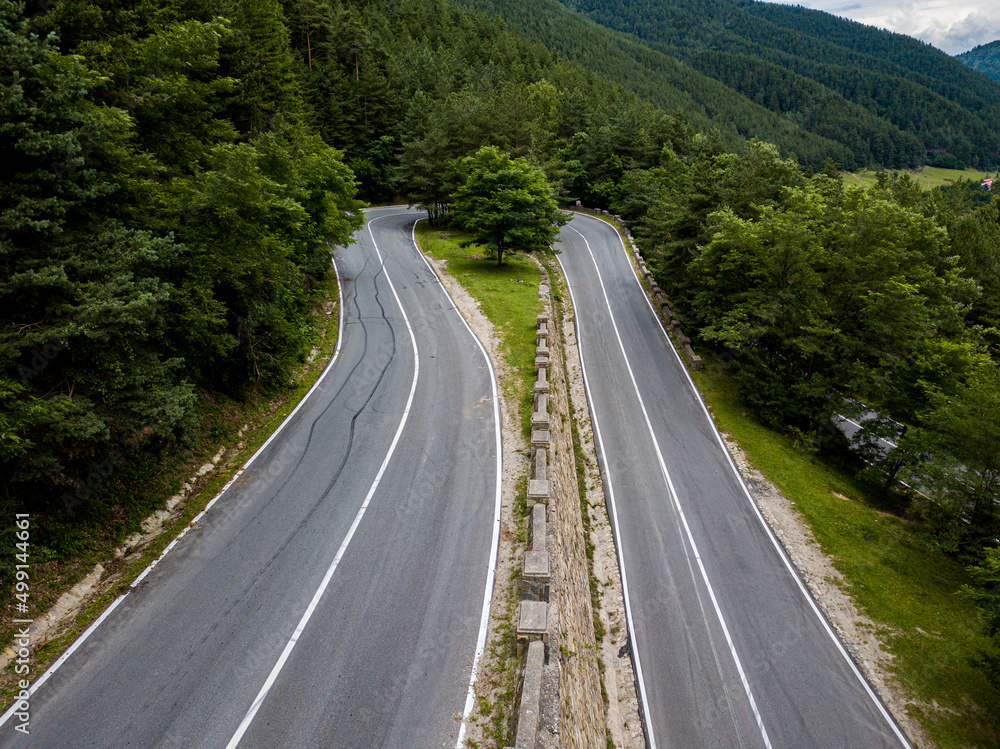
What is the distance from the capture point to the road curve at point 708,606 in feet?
37.2

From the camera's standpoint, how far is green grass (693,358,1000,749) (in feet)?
39.4

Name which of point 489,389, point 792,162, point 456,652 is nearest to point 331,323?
point 489,389

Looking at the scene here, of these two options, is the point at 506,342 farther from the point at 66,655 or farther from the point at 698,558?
the point at 66,655

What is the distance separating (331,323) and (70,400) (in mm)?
16305

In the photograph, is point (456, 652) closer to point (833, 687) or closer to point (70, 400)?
point (70, 400)

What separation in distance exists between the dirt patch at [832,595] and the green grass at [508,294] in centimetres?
932

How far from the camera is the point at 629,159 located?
5744 cm

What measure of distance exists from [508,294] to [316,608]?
22459mm

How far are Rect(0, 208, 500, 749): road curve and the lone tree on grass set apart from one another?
18702mm

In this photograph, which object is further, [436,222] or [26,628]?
[436,222]

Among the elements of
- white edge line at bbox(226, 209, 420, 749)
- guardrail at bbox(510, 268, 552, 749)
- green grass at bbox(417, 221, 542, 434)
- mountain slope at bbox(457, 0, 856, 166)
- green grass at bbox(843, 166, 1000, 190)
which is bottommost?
white edge line at bbox(226, 209, 420, 749)

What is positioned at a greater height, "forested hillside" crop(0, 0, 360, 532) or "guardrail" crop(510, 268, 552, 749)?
"forested hillside" crop(0, 0, 360, 532)

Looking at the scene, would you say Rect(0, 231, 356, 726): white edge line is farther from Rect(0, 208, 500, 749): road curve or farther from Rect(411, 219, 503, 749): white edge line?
Rect(411, 219, 503, 749): white edge line

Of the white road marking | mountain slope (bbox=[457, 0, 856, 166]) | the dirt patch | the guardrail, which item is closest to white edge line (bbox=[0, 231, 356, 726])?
the guardrail
